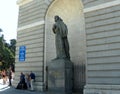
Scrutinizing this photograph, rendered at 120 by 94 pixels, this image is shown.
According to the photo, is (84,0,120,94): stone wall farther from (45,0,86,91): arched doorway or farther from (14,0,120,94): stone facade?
(45,0,86,91): arched doorway

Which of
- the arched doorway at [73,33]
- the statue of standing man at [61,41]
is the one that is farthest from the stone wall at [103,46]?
the arched doorway at [73,33]

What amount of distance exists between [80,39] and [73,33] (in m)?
0.93

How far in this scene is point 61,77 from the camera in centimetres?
1568

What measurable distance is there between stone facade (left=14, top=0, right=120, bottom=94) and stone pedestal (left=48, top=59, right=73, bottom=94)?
114 centimetres

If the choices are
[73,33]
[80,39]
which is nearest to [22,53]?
[73,33]

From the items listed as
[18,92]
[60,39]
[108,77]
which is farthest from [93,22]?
[18,92]

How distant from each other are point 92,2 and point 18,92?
319 inches

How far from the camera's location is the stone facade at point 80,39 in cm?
1435

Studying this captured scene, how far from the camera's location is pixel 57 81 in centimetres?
1598

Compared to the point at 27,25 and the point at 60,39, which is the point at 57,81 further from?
the point at 27,25

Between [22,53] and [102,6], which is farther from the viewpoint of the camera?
[22,53]

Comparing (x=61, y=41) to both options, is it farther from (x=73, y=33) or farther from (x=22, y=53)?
(x=22, y=53)

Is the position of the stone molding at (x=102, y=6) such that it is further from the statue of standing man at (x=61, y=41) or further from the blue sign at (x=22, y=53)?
the blue sign at (x=22, y=53)

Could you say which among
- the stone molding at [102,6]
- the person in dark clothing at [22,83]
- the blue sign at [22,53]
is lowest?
the person in dark clothing at [22,83]
